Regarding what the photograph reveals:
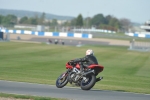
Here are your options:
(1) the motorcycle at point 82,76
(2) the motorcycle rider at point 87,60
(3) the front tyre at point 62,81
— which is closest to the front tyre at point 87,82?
(1) the motorcycle at point 82,76

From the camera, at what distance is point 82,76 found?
1495cm

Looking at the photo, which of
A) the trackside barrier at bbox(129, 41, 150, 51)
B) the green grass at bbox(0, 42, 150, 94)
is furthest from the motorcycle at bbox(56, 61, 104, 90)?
the trackside barrier at bbox(129, 41, 150, 51)

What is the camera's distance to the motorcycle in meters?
14.7

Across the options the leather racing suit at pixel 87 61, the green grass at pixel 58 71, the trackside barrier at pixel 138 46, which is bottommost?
the trackside barrier at pixel 138 46

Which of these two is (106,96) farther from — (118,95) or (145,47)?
(145,47)

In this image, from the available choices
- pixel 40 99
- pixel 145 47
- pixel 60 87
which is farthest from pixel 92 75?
pixel 145 47

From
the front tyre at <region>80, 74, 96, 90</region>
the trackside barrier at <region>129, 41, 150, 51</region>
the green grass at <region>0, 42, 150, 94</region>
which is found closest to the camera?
the front tyre at <region>80, 74, 96, 90</region>

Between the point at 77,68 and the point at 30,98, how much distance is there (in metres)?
3.68

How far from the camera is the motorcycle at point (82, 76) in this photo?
14711mm

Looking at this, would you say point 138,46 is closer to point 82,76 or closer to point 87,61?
point 87,61

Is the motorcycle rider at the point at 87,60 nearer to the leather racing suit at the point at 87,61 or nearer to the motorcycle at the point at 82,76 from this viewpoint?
the leather racing suit at the point at 87,61

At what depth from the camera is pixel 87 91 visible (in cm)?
1474

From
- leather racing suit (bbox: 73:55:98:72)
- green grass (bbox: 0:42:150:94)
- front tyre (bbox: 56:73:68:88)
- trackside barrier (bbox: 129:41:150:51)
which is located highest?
leather racing suit (bbox: 73:55:98:72)

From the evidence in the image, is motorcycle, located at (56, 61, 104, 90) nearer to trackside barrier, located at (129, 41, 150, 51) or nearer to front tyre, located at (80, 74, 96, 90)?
front tyre, located at (80, 74, 96, 90)
